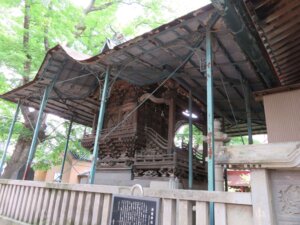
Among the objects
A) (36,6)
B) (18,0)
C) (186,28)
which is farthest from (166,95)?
(18,0)

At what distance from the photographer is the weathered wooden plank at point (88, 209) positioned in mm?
4729

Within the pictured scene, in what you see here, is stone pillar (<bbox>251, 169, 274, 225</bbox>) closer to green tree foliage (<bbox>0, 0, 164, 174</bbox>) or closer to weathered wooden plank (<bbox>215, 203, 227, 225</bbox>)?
weathered wooden plank (<bbox>215, 203, 227, 225</bbox>)

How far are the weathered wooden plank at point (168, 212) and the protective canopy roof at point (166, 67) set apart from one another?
356cm

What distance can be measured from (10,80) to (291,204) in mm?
16015

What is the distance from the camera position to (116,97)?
12414 mm

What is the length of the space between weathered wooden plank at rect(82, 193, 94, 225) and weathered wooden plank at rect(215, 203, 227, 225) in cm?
270

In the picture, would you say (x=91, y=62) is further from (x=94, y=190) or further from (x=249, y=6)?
(x=249, y=6)

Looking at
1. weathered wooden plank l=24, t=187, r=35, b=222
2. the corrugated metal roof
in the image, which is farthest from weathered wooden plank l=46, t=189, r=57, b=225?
the corrugated metal roof

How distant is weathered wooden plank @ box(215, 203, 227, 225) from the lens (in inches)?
125

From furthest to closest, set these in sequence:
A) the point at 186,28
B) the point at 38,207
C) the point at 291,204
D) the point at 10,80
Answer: the point at 10,80 < the point at 38,207 < the point at 186,28 < the point at 291,204

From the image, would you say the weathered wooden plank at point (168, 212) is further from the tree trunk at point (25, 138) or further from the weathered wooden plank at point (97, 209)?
the tree trunk at point (25, 138)

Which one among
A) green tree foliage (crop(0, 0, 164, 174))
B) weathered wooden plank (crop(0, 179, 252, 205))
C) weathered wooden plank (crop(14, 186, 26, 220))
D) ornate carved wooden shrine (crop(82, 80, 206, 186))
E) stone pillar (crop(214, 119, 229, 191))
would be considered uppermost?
green tree foliage (crop(0, 0, 164, 174))

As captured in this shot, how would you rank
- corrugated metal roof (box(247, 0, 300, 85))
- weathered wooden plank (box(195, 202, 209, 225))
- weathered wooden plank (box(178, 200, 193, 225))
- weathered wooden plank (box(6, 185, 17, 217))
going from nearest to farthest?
weathered wooden plank (box(195, 202, 209, 225)) < weathered wooden plank (box(178, 200, 193, 225)) < corrugated metal roof (box(247, 0, 300, 85)) < weathered wooden plank (box(6, 185, 17, 217))

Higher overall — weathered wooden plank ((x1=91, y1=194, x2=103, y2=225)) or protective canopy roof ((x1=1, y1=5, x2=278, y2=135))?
protective canopy roof ((x1=1, y1=5, x2=278, y2=135))
